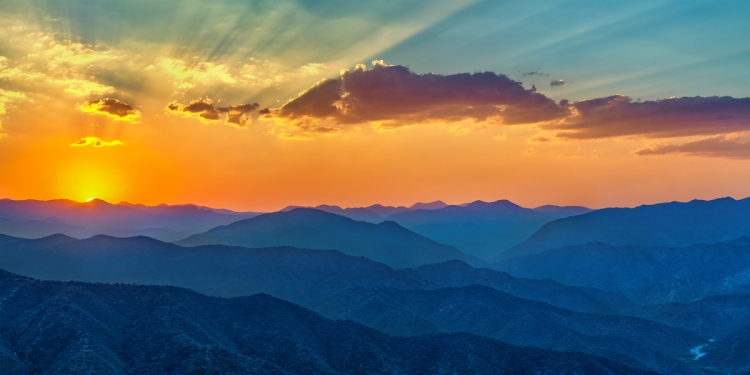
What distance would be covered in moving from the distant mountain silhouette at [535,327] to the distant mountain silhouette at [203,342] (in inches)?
1754

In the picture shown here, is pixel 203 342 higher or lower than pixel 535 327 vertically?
higher

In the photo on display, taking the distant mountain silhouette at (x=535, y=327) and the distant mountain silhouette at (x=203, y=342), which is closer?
the distant mountain silhouette at (x=203, y=342)

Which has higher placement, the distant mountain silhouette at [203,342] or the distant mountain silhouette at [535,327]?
the distant mountain silhouette at [203,342]

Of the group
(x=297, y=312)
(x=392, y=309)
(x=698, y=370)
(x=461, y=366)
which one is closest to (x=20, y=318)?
(x=297, y=312)

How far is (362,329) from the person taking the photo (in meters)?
126

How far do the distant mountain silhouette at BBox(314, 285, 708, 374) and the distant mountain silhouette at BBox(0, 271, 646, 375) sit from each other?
44.6 meters

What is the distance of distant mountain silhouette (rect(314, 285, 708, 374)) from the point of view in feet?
531

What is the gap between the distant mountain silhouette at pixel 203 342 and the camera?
300ft

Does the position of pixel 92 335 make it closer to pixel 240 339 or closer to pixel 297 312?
pixel 240 339

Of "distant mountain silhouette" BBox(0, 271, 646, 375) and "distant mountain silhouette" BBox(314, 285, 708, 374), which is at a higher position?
"distant mountain silhouette" BBox(0, 271, 646, 375)

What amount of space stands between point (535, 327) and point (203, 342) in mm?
102909

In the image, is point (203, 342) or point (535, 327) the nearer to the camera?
point (203, 342)

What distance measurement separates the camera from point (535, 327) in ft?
562

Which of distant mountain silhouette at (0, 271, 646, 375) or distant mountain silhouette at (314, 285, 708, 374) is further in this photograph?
distant mountain silhouette at (314, 285, 708, 374)
